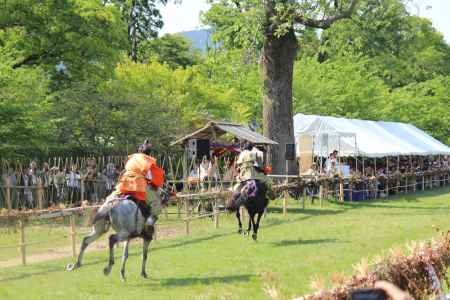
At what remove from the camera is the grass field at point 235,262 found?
10289mm

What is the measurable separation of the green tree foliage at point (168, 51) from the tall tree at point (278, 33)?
2759 cm

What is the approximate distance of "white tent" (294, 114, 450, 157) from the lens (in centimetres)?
2869

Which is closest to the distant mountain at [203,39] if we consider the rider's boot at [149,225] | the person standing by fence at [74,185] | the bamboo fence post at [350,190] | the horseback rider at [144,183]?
the bamboo fence post at [350,190]

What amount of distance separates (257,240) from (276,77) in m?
11.2

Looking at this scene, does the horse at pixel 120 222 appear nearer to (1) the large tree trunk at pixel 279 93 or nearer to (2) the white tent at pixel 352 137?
(1) the large tree trunk at pixel 279 93

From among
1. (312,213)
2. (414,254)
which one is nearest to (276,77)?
(312,213)

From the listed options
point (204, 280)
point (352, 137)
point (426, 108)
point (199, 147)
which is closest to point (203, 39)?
point (426, 108)

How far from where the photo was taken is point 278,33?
23.8 m

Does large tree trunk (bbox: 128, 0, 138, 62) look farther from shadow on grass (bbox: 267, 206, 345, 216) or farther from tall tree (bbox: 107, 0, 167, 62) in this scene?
shadow on grass (bbox: 267, 206, 345, 216)

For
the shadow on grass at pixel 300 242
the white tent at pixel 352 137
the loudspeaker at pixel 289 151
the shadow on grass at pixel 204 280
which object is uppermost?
the white tent at pixel 352 137

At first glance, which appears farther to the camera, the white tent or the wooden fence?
the white tent

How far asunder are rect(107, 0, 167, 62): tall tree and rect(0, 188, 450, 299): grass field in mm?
35446

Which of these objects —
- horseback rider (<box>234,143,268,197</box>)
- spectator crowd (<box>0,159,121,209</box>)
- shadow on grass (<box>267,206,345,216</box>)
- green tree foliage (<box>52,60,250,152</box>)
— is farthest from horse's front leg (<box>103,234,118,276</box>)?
green tree foliage (<box>52,60,250,152</box>)

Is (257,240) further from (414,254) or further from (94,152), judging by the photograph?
(94,152)
